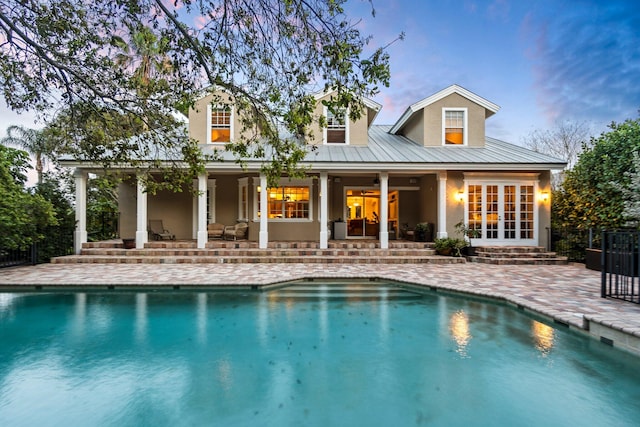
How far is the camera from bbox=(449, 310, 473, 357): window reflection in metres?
5.02

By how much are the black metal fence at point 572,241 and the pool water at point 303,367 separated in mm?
6985

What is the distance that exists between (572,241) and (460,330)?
8.88 metres

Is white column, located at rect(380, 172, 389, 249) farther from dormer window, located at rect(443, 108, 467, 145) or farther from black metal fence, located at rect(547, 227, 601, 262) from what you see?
black metal fence, located at rect(547, 227, 601, 262)

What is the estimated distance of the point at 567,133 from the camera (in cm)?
2608

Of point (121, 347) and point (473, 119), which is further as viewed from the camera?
point (473, 119)

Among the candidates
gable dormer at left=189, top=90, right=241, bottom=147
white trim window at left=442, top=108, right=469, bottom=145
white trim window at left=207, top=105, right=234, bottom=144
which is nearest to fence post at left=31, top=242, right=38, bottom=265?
gable dormer at left=189, top=90, right=241, bottom=147

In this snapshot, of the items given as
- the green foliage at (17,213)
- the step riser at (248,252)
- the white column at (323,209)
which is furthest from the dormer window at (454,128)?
the green foliage at (17,213)

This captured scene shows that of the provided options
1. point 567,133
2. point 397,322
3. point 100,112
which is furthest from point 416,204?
point 567,133

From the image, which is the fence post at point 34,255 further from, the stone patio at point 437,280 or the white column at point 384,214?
the white column at point 384,214

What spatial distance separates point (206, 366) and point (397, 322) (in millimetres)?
3365

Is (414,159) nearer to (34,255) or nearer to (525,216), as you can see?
(525,216)

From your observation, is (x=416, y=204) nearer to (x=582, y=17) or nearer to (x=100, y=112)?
(x=582, y=17)

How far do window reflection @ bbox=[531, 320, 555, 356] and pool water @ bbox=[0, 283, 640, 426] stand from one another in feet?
0.10

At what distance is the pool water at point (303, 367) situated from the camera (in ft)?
11.2
